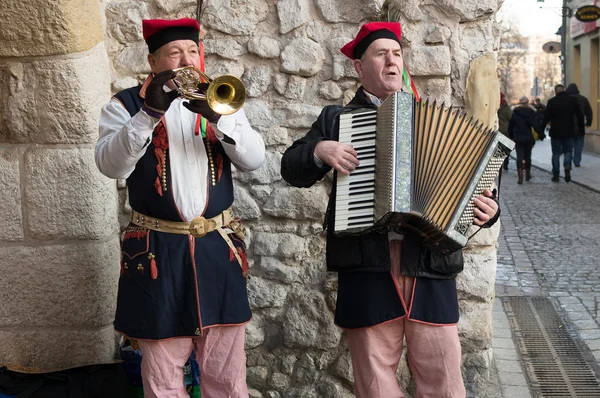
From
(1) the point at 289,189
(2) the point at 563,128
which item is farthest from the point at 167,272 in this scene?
(2) the point at 563,128

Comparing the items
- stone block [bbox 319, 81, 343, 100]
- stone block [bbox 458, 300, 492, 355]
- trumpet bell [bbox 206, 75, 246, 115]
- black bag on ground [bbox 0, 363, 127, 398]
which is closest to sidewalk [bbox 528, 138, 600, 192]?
stone block [bbox 458, 300, 492, 355]

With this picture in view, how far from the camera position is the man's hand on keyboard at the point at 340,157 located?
2.77 meters

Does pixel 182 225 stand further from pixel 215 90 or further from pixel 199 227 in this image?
pixel 215 90

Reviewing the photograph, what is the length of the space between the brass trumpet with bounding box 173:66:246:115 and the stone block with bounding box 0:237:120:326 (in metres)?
1.50

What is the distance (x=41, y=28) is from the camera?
361 cm

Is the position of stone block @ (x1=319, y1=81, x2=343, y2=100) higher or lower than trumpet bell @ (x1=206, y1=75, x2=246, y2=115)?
higher

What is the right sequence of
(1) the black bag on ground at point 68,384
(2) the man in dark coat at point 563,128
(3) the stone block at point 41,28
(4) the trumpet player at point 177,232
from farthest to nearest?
(2) the man in dark coat at point 563,128 < (3) the stone block at point 41,28 < (1) the black bag on ground at point 68,384 < (4) the trumpet player at point 177,232

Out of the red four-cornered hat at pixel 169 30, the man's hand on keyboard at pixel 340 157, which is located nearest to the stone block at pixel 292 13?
the red four-cornered hat at pixel 169 30

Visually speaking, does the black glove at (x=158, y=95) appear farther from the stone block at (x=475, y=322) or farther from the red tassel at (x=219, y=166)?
the stone block at (x=475, y=322)

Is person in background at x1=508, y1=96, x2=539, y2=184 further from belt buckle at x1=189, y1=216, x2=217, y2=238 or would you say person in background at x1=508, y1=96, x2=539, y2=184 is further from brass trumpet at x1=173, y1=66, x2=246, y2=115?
brass trumpet at x1=173, y1=66, x2=246, y2=115

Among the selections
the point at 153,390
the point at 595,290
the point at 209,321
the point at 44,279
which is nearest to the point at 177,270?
the point at 209,321

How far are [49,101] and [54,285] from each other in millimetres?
861

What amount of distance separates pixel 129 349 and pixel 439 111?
1760 millimetres

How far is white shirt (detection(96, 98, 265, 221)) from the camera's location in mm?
2764
